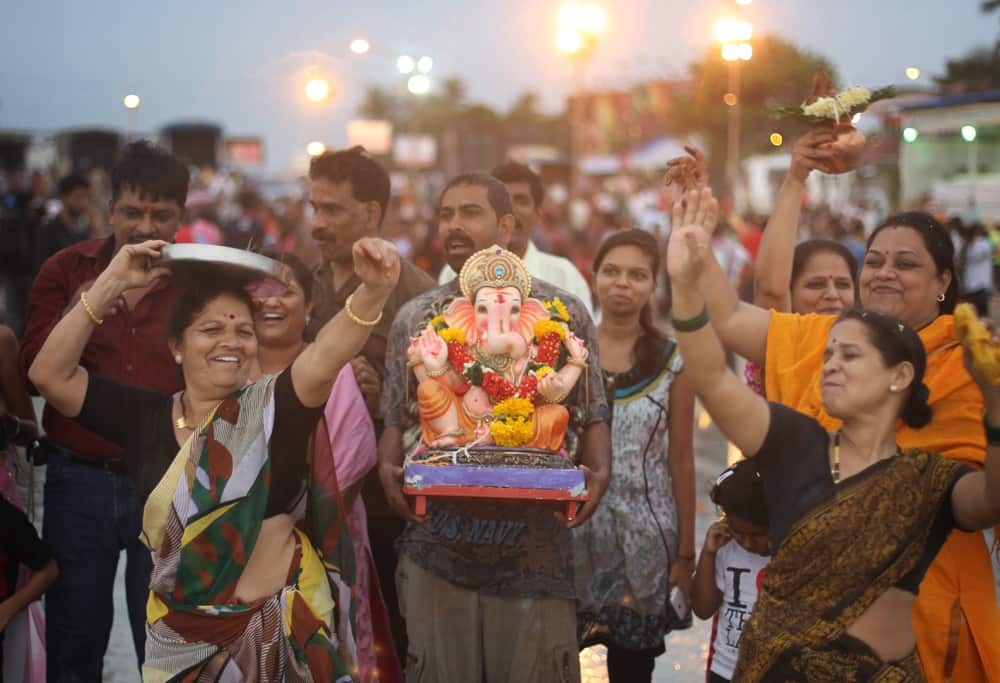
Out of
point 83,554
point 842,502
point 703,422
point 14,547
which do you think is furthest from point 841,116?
point 703,422

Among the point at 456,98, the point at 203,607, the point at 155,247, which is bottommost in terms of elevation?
the point at 203,607

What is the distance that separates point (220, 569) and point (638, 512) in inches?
75.0

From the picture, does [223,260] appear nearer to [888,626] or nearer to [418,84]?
[888,626]

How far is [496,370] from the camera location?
431cm

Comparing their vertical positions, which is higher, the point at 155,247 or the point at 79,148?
the point at 79,148

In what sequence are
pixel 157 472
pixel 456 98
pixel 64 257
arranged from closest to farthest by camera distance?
pixel 157 472, pixel 64 257, pixel 456 98

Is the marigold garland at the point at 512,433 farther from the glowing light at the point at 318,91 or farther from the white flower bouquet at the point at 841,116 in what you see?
the glowing light at the point at 318,91

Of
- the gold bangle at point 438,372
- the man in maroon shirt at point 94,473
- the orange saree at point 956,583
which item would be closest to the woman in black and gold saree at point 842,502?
the orange saree at point 956,583

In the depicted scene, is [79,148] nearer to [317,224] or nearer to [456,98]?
[317,224]

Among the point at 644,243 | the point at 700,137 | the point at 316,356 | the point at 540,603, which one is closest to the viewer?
the point at 316,356

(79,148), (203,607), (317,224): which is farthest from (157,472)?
(79,148)

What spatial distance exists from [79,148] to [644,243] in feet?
175

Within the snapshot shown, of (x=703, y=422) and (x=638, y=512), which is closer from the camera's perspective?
(x=638, y=512)

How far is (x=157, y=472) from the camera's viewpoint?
392 centimetres
